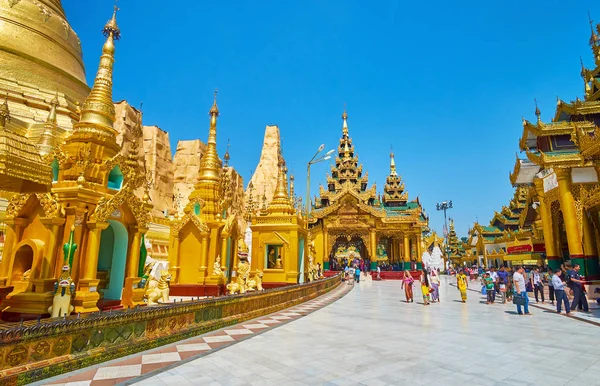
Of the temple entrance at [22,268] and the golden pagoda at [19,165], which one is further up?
the golden pagoda at [19,165]

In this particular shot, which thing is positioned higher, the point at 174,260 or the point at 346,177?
the point at 346,177

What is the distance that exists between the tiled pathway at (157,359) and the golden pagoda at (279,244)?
624 centimetres

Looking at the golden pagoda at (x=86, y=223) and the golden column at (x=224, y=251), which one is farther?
the golden column at (x=224, y=251)

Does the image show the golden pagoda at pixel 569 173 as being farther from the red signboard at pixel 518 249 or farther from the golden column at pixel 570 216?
the red signboard at pixel 518 249

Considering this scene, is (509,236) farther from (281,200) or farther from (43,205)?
(43,205)

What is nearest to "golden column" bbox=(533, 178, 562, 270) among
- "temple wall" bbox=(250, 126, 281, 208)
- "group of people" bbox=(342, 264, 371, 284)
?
"group of people" bbox=(342, 264, 371, 284)

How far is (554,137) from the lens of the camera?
18844 millimetres

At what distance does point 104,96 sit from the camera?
780 cm

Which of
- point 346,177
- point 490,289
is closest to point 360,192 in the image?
point 346,177

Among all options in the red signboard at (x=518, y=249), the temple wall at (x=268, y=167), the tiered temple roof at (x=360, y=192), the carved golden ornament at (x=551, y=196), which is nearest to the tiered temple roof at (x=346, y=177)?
the tiered temple roof at (x=360, y=192)

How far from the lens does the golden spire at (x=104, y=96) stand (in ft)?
24.1

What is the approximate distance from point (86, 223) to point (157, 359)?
10.1 ft

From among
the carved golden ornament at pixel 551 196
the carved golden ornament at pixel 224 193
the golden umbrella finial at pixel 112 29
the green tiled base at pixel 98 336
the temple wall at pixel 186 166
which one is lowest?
the green tiled base at pixel 98 336

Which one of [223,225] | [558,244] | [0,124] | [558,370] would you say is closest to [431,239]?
[558,244]
